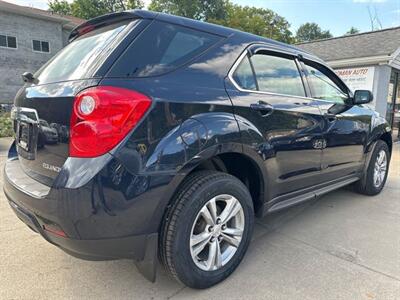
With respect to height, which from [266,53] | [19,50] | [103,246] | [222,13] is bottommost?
[103,246]

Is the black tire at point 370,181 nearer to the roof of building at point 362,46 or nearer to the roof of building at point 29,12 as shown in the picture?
the roof of building at point 362,46

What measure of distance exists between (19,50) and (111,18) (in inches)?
823

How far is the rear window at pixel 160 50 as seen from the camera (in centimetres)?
186

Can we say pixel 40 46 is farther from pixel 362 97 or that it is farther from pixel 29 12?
pixel 362 97

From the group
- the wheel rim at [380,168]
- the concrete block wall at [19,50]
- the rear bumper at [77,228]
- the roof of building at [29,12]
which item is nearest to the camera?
the rear bumper at [77,228]

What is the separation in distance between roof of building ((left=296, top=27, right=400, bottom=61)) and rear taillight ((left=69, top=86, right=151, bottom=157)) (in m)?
9.79

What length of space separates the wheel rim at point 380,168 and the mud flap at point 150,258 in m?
3.53

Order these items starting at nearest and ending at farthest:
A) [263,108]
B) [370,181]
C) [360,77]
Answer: [263,108]
[370,181]
[360,77]

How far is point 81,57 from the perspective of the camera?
7.03 ft

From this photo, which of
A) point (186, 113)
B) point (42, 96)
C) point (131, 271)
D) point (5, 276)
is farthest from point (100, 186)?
point (5, 276)

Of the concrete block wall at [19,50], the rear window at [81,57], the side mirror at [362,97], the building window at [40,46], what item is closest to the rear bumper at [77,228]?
the rear window at [81,57]

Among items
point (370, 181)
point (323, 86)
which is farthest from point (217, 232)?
point (370, 181)

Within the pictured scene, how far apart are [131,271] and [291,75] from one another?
217 centimetres

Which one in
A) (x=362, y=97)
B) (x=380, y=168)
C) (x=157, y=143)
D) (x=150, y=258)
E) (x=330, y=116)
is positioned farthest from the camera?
(x=380, y=168)
